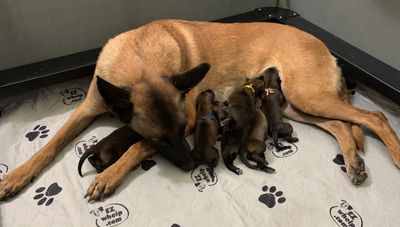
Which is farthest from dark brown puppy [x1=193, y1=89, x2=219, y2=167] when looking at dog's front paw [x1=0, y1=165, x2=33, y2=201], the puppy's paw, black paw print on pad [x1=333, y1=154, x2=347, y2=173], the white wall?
the white wall

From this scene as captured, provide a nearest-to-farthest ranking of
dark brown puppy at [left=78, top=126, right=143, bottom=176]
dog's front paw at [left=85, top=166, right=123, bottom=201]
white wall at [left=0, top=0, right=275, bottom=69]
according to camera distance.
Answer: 1. dog's front paw at [left=85, top=166, right=123, bottom=201]
2. dark brown puppy at [left=78, top=126, right=143, bottom=176]
3. white wall at [left=0, top=0, right=275, bottom=69]

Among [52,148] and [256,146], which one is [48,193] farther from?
[256,146]

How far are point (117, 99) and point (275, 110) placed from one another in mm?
993

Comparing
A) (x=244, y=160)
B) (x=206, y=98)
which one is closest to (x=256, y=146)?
(x=244, y=160)

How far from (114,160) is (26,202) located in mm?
484

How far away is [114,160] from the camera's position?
1.99 metres

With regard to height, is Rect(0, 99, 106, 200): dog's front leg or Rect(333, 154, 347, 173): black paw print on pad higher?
Rect(0, 99, 106, 200): dog's front leg

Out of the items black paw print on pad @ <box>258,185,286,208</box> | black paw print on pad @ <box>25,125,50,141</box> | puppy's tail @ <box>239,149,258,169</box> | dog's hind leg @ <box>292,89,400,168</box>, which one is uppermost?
dog's hind leg @ <box>292,89,400,168</box>

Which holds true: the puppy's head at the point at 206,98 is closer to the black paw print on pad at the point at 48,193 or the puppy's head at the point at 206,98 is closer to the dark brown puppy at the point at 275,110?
the dark brown puppy at the point at 275,110

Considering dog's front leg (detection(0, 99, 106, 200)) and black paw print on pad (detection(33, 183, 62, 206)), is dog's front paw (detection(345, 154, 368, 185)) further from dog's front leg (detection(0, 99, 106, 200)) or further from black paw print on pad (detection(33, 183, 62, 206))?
black paw print on pad (detection(33, 183, 62, 206))

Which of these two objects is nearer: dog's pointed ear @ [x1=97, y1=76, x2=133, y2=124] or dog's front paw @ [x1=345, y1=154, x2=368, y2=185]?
dog's pointed ear @ [x1=97, y1=76, x2=133, y2=124]

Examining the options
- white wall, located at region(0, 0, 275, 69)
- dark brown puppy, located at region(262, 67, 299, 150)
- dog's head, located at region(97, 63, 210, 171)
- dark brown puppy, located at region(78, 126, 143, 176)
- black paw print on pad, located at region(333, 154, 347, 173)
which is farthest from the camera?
white wall, located at region(0, 0, 275, 69)

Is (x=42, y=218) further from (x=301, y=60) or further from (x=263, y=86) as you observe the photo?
(x=301, y=60)

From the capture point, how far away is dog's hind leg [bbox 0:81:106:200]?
6.18ft
